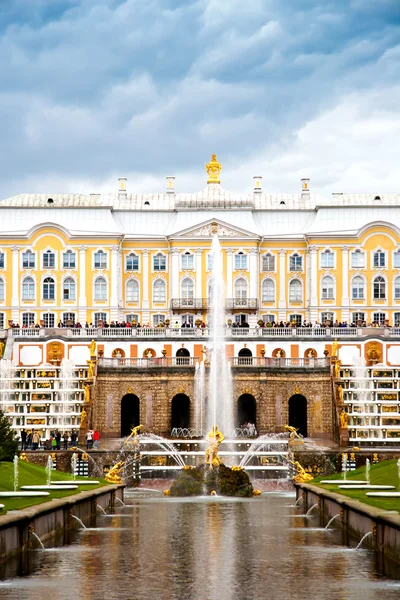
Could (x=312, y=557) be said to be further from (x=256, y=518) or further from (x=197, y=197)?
(x=197, y=197)

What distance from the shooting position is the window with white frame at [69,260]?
97625 mm

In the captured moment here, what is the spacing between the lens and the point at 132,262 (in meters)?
100

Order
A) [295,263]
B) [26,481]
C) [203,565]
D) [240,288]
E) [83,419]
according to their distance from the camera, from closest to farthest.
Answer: [203,565] < [26,481] < [83,419] < [240,288] < [295,263]

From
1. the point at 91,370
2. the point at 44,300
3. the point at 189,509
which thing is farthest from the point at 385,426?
the point at 44,300

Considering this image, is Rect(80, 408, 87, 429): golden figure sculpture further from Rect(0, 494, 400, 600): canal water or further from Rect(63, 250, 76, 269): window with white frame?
Rect(63, 250, 76, 269): window with white frame

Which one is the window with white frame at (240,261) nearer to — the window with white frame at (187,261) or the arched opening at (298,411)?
the window with white frame at (187,261)

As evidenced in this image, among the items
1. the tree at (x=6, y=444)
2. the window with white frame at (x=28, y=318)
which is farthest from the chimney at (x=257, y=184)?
the tree at (x=6, y=444)

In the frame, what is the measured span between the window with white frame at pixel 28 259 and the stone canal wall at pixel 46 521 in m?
64.0

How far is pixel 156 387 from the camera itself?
72688 millimetres

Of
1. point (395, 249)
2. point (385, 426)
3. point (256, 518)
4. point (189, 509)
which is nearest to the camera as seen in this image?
point (256, 518)

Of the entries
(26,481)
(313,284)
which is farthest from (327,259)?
(26,481)

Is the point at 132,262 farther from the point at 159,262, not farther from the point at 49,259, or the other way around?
the point at 49,259

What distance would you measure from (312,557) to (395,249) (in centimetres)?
7472

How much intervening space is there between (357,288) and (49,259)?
2494cm
